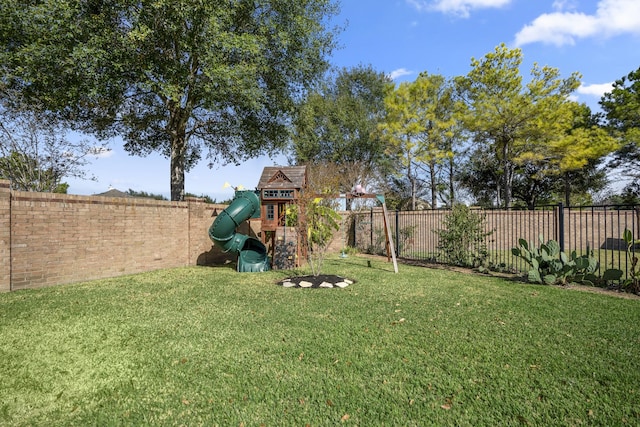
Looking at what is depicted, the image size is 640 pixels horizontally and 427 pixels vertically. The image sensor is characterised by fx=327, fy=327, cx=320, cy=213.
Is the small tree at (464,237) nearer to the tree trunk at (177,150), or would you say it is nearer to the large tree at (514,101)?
the tree trunk at (177,150)

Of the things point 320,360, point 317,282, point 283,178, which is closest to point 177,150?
point 283,178

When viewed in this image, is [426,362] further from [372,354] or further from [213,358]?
[213,358]

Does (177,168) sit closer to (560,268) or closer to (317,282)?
(317,282)

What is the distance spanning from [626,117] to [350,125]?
61.7 ft

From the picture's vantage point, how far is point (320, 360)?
3.39 meters

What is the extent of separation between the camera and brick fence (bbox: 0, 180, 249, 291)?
6.48m

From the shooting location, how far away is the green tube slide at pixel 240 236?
31.1 feet

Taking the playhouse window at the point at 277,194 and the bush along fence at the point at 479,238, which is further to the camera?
the playhouse window at the point at 277,194

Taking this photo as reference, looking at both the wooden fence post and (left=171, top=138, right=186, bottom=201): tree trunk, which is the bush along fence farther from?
the wooden fence post

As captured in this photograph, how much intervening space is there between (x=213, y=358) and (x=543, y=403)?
3033mm

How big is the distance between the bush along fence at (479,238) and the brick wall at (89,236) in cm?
764

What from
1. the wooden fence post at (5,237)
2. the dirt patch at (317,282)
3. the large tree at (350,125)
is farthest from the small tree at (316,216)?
the large tree at (350,125)

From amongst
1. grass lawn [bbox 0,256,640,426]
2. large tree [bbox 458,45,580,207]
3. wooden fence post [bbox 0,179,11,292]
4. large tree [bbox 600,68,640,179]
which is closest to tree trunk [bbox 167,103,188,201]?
wooden fence post [bbox 0,179,11,292]

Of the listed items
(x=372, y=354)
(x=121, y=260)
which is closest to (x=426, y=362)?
(x=372, y=354)
